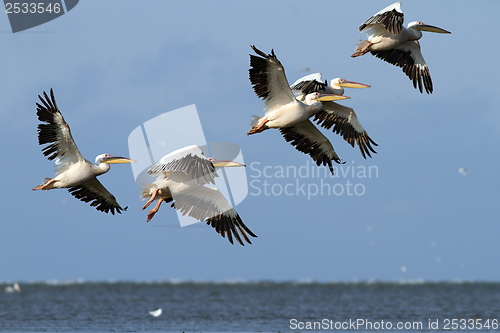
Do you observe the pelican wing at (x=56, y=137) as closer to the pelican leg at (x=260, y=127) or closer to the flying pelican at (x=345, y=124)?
the pelican leg at (x=260, y=127)

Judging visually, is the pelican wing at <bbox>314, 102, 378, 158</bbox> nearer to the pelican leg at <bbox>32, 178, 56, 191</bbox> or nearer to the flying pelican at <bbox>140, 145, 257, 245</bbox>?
the flying pelican at <bbox>140, 145, 257, 245</bbox>

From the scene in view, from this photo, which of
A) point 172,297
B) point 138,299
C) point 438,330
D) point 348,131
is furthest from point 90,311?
point 348,131

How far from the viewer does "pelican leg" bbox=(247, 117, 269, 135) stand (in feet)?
33.5

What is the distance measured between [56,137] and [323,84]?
4.51 m

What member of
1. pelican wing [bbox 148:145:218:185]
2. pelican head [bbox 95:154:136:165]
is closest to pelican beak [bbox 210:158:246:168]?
pelican wing [bbox 148:145:218:185]

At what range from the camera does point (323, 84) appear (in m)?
11.6

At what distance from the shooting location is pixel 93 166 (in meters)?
9.73

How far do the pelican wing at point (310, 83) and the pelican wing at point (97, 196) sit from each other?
3518 millimetres

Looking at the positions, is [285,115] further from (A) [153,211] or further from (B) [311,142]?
(A) [153,211]

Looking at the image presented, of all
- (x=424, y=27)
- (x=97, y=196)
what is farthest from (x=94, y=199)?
(x=424, y=27)

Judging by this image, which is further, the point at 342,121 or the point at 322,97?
the point at 342,121

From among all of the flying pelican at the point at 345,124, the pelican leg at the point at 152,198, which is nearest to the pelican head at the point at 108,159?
the pelican leg at the point at 152,198

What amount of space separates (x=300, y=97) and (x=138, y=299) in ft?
59.3

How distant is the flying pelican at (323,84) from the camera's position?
11.6 meters
